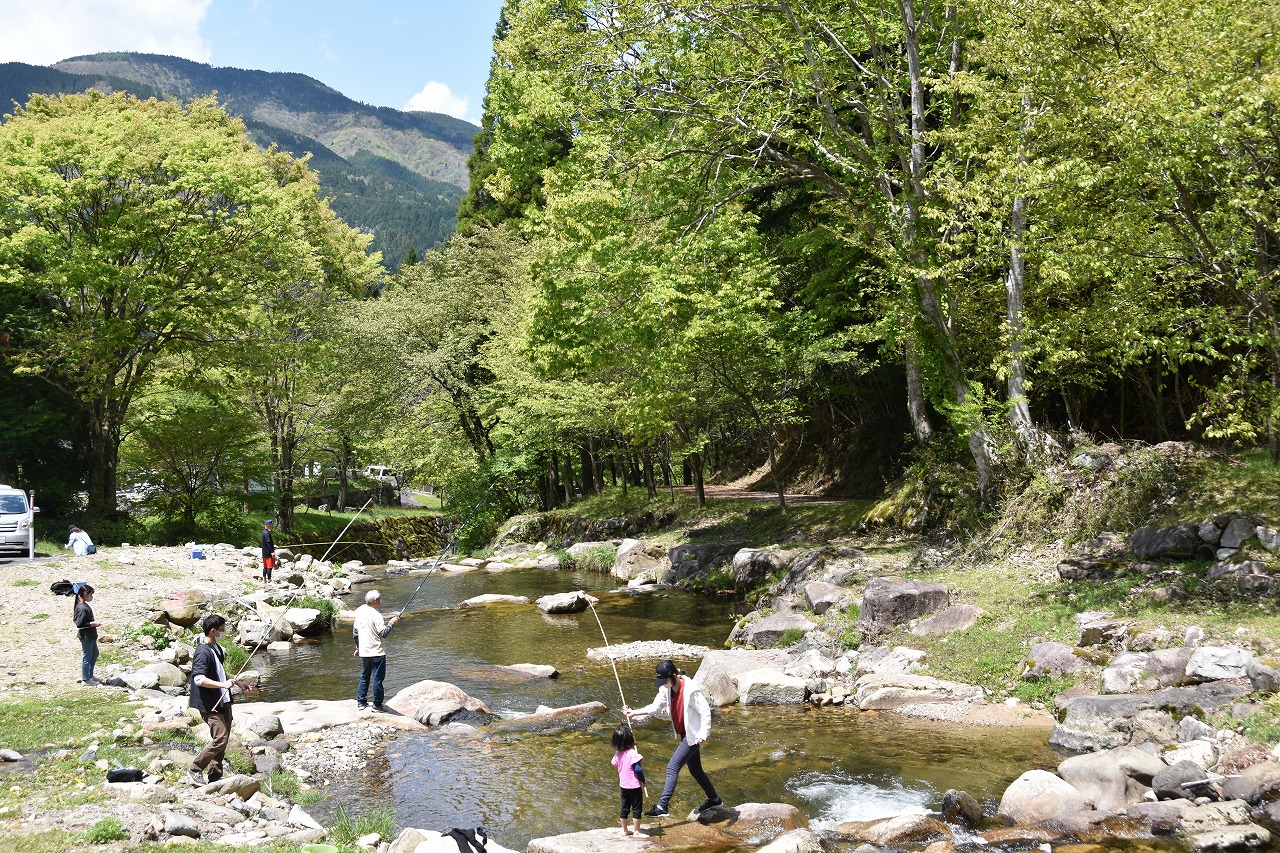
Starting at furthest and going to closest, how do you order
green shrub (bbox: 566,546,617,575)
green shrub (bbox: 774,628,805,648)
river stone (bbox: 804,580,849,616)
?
green shrub (bbox: 566,546,617,575), river stone (bbox: 804,580,849,616), green shrub (bbox: 774,628,805,648)

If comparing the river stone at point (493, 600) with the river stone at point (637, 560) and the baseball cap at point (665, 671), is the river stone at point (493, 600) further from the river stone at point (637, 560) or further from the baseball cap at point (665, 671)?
the baseball cap at point (665, 671)

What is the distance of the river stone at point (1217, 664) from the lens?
9383mm

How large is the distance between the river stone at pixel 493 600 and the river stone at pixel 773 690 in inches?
448

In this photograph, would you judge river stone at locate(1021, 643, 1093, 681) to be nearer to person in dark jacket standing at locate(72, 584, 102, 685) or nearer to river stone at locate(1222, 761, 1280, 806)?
river stone at locate(1222, 761, 1280, 806)

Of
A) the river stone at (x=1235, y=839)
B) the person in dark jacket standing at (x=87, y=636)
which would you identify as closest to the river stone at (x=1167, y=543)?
the river stone at (x=1235, y=839)

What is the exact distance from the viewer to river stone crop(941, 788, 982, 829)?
8000 millimetres

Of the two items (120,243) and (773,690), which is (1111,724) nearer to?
(773,690)

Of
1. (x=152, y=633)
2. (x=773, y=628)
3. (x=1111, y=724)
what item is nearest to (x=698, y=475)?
(x=773, y=628)

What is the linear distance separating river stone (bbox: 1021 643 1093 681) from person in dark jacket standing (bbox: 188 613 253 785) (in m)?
9.79

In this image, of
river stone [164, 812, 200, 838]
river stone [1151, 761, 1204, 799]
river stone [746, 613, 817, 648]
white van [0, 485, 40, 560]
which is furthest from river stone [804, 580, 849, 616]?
white van [0, 485, 40, 560]

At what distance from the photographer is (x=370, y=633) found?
12188 mm

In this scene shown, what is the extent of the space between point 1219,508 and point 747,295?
12531mm

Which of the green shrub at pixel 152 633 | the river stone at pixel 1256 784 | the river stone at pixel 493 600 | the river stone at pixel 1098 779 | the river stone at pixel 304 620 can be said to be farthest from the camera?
the river stone at pixel 493 600

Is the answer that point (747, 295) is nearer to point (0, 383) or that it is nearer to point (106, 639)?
point (106, 639)
